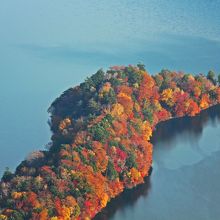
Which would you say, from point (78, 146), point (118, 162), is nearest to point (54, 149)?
point (78, 146)

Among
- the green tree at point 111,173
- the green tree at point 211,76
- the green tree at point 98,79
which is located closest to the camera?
the green tree at point 111,173

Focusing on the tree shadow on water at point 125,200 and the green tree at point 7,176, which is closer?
the tree shadow on water at point 125,200

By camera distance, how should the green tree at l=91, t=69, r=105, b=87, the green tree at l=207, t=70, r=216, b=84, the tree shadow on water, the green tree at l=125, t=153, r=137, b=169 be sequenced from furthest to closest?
the green tree at l=207, t=70, r=216, b=84 < the green tree at l=91, t=69, r=105, b=87 < the green tree at l=125, t=153, r=137, b=169 < the tree shadow on water

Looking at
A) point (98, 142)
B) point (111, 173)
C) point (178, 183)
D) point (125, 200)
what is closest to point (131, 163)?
point (111, 173)

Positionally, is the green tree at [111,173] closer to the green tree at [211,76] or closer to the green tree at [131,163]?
the green tree at [131,163]

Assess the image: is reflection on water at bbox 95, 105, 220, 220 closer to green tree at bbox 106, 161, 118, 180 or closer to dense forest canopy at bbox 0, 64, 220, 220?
dense forest canopy at bbox 0, 64, 220, 220

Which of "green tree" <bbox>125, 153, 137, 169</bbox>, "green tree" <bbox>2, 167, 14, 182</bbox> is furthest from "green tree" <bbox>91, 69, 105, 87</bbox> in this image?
"green tree" <bbox>2, 167, 14, 182</bbox>

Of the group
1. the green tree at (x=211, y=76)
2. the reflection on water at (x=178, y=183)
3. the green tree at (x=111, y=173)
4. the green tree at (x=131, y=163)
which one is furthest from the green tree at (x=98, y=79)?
the green tree at (x=111, y=173)
